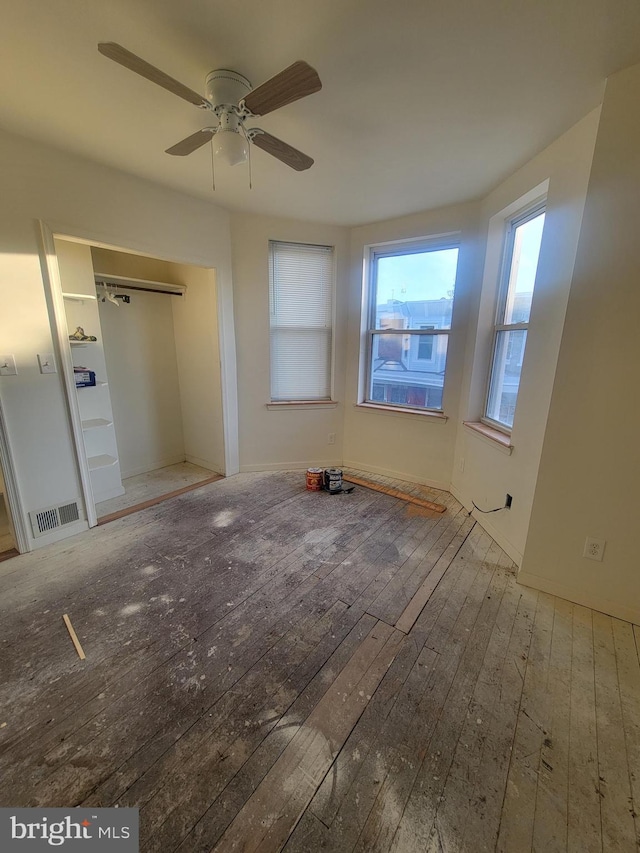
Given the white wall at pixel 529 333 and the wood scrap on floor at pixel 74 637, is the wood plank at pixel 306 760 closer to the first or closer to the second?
the wood scrap on floor at pixel 74 637

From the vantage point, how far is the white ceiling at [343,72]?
1.20 metres

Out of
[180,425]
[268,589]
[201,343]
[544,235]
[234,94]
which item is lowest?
[268,589]

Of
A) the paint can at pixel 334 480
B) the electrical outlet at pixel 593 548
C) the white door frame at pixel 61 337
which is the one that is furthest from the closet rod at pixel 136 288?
the electrical outlet at pixel 593 548

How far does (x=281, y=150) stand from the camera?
1.67 m

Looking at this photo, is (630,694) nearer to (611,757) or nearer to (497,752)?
(611,757)

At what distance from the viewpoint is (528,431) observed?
2.07 meters

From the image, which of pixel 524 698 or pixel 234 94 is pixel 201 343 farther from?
pixel 524 698

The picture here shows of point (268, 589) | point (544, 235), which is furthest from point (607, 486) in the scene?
point (268, 589)

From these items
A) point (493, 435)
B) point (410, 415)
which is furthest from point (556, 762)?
point (410, 415)

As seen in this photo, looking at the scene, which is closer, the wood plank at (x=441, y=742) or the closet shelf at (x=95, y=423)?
the wood plank at (x=441, y=742)

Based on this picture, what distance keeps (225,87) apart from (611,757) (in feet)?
10.1

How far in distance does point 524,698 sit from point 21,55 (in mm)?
3406

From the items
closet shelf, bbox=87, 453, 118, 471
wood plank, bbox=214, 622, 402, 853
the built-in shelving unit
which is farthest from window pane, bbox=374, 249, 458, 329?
closet shelf, bbox=87, 453, 118, 471

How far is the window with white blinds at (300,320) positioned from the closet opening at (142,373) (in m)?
0.66
